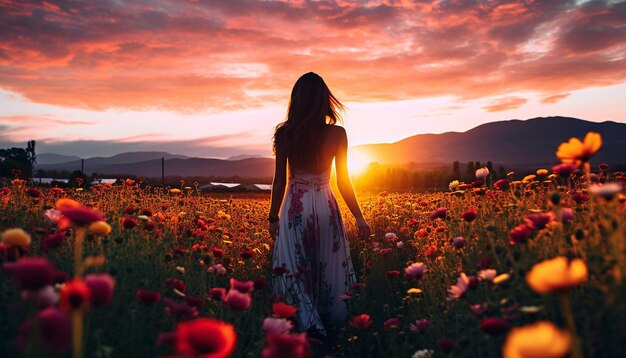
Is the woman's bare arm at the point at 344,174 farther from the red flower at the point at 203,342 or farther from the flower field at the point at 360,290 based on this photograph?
the red flower at the point at 203,342

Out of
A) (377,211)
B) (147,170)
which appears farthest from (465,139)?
(377,211)

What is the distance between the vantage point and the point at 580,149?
2.40 m

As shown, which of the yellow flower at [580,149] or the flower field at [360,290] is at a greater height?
the yellow flower at [580,149]

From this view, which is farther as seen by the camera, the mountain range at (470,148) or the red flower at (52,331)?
the mountain range at (470,148)

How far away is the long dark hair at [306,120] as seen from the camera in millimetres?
4645

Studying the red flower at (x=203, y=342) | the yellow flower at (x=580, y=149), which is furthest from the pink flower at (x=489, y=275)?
the red flower at (x=203, y=342)

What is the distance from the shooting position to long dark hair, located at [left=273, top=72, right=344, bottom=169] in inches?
183

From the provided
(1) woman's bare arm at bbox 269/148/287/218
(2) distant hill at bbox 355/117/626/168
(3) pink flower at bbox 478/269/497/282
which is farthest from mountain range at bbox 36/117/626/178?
(3) pink flower at bbox 478/269/497/282

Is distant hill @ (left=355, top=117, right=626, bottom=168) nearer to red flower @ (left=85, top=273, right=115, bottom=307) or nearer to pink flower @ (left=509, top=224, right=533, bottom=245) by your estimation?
pink flower @ (left=509, top=224, right=533, bottom=245)

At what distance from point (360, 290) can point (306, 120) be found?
1.67 m

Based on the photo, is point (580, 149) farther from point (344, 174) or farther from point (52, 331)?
point (344, 174)

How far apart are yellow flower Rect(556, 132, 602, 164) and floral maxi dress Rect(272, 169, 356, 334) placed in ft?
8.83

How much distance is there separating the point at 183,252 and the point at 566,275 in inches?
117

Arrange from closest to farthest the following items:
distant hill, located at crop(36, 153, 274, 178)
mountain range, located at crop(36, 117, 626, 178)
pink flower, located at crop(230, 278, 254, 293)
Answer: pink flower, located at crop(230, 278, 254, 293), distant hill, located at crop(36, 153, 274, 178), mountain range, located at crop(36, 117, 626, 178)
